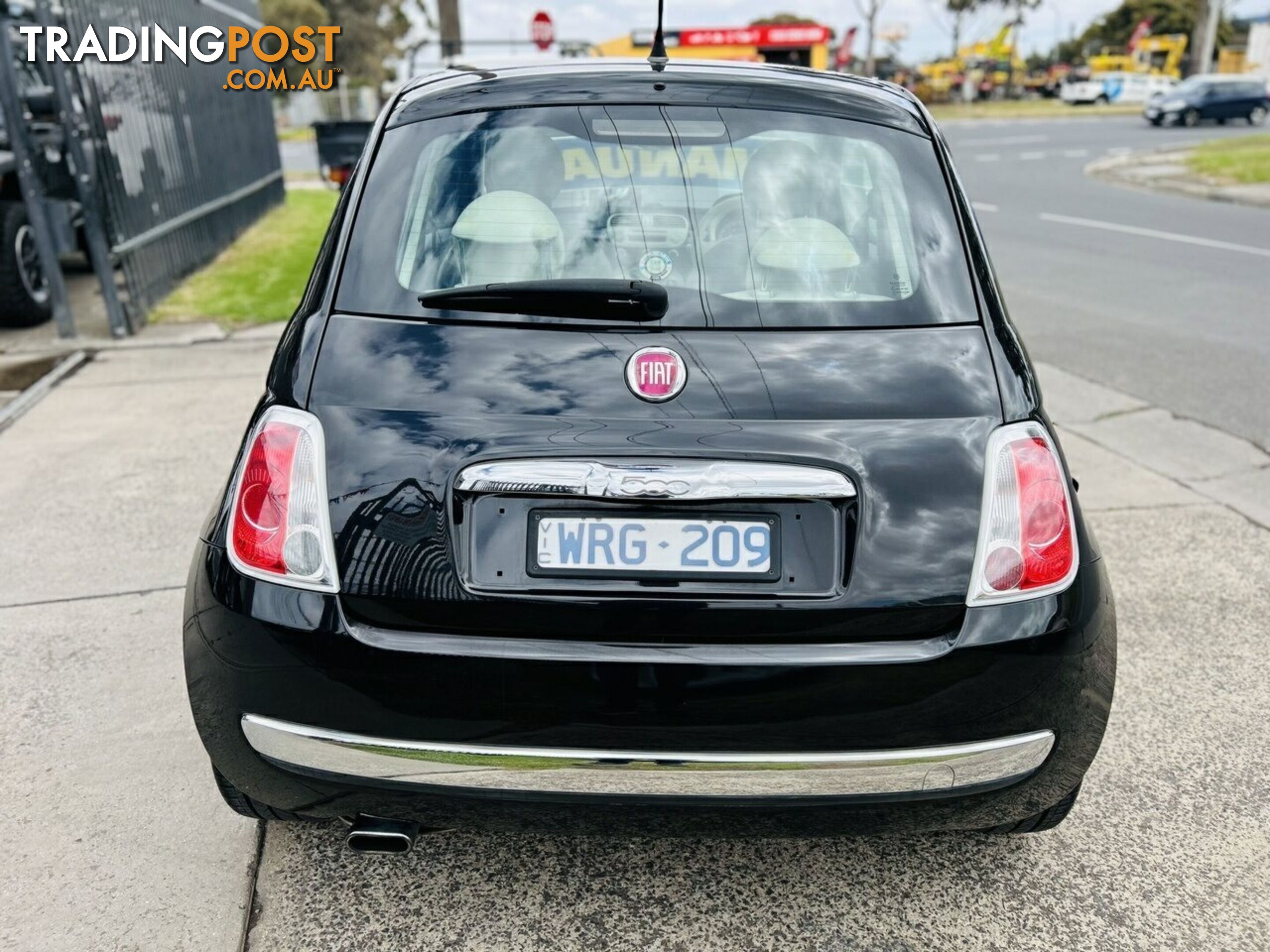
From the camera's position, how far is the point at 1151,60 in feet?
229

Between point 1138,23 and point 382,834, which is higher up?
point 1138,23

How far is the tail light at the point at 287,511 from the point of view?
1.82 metres

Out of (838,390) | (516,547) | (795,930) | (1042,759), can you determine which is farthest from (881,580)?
(795,930)

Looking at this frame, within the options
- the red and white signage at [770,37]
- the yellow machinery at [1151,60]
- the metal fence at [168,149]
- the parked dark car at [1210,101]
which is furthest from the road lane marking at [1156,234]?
the yellow machinery at [1151,60]

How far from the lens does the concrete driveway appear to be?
2137 mm

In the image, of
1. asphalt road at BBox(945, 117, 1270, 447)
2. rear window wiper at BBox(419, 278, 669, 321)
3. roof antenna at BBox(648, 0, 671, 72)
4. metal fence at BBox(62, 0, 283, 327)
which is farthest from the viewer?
metal fence at BBox(62, 0, 283, 327)

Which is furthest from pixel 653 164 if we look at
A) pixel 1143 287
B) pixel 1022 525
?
pixel 1143 287

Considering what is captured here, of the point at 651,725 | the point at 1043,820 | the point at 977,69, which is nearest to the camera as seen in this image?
the point at 651,725

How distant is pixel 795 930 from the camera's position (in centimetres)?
214

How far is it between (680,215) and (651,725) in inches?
41.1

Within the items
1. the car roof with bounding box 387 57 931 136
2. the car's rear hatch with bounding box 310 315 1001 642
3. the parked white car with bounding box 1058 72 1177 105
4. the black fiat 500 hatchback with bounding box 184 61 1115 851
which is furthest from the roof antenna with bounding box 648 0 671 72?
the parked white car with bounding box 1058 72 1177 105

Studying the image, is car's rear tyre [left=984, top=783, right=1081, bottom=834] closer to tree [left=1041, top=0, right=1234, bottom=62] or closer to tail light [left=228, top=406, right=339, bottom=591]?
tail light [left=228, top=406, right=339, bottom=591]

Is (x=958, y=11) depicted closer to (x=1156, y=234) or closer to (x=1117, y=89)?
(x=1117, y=89)

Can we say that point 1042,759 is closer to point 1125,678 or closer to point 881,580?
→ point 881,580
